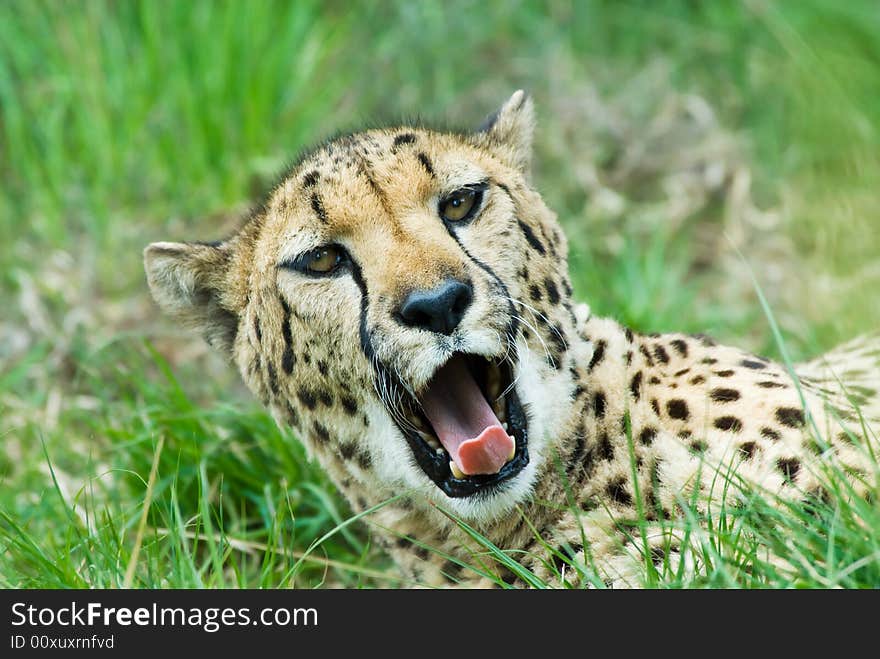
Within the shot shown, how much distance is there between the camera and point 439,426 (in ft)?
11.2

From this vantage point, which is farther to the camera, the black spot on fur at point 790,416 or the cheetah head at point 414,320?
the black spot on fur at point 790,416

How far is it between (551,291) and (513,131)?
740 millimetres

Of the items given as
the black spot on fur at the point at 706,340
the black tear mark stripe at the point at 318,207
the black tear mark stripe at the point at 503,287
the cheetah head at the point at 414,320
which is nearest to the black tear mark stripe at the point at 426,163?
the cheetah head at the point at 414,320

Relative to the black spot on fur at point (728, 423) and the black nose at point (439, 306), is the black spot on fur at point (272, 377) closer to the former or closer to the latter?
the black nose at point (439, 306)

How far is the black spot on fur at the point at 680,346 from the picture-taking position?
3.76 m

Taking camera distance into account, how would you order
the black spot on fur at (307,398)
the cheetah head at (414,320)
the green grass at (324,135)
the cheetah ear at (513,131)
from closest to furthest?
1. the cheetah head at (414,320)
2. the black spot on fur at (307,398)
3. the cheetah ear at (513,131)
4. the green grass at (324,135)

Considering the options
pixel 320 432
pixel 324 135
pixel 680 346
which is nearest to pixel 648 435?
pixel 680 346

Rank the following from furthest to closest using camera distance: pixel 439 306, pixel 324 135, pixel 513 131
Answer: pixel 324 135 → pixel 513 131 → pixel 439 306

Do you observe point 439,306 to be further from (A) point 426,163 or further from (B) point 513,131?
(B) point 513,131

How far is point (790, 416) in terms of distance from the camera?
3375 millimetres

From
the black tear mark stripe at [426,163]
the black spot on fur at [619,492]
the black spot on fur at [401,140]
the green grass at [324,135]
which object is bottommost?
the black spot on fur at [619,492]

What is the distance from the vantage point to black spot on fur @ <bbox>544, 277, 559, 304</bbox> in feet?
11.7

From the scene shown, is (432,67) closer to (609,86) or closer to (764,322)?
(609,86)
